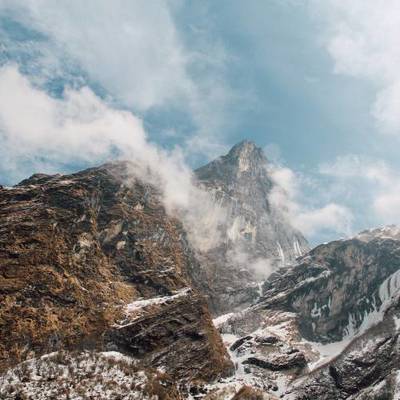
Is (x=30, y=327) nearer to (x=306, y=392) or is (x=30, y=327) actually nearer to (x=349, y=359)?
(x=306, y=392)

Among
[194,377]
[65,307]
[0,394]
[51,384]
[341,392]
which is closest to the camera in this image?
[0,394]

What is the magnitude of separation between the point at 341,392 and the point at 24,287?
10710cm

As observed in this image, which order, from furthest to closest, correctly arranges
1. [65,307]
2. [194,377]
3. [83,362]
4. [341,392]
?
[65,307], [194,377], [341,392], [83,362]

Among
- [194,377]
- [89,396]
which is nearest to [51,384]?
[89,396]

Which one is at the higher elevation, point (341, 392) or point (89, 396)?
point (89, 396)

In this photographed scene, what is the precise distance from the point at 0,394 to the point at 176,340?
86.5 m

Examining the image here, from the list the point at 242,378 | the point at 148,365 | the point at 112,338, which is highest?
the point at 112,338

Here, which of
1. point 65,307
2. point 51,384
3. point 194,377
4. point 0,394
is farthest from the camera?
point 65,307

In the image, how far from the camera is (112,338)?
611ft

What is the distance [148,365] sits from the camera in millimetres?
172625

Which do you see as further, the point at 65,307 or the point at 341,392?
the point at 65,307

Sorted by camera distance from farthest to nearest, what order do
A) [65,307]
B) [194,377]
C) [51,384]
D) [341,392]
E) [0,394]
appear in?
[65,307], [194,377], [341,392], [51,384], [0,394]

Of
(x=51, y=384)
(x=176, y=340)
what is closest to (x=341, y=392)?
(x=176, y=340)

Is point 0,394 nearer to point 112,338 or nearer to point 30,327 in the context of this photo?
point 30,327
